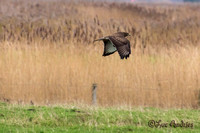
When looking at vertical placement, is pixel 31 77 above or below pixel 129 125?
above

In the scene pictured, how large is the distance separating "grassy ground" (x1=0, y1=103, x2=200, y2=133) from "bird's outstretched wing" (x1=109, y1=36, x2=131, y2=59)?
5.78ft

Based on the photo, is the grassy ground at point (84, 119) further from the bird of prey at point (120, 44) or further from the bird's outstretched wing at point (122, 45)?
the bird's outstretched wing at point (122, 45)

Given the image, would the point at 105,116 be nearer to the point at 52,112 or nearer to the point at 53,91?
the point at 52,112

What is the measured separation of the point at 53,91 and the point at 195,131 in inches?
197

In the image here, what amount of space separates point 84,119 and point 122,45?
2.53 meters

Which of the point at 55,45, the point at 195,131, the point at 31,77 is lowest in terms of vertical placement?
the point at 195,131

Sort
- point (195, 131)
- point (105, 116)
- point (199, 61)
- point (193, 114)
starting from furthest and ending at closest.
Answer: point (199, 61) < point (193, 114) < point (105, 116) < point (195, 131)

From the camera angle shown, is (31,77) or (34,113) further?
(31,77)

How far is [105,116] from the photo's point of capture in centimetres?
1020

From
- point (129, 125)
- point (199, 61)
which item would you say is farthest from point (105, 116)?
point (199, 61)

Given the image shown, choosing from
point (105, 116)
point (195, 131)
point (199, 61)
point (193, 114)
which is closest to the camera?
point (195, 131)

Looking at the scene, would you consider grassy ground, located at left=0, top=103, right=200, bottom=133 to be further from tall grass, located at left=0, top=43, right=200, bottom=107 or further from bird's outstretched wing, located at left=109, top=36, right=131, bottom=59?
bird's outstretched wing, located at left=109, top=36, right=131, bottom=59

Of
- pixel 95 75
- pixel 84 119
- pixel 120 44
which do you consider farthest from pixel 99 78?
pixel 120 44

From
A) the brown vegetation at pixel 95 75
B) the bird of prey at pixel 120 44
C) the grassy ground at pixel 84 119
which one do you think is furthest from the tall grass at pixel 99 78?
the bird of prey at pixel 120 44
